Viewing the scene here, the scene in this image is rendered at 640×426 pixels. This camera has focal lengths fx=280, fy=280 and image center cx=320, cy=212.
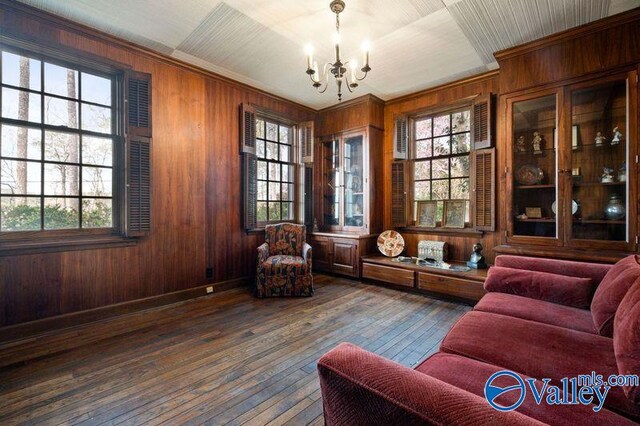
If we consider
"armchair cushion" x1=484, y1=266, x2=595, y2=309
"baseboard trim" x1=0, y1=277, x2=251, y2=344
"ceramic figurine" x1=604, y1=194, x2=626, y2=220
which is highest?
"ceramic figurine" x1=604, y1=194, x2=626, y2=220

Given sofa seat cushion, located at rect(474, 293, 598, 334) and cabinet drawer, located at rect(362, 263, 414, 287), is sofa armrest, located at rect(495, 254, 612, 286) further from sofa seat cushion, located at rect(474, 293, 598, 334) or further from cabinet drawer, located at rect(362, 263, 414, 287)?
cabinet drawer, located at rect(362, 263, 414, 287)

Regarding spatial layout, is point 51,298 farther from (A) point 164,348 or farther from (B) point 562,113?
(B) point 562,113

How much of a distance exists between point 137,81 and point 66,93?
63 centimetres

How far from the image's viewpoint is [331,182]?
16.2 ft

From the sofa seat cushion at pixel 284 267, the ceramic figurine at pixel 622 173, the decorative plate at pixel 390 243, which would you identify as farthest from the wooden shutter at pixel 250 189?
the ceramic figurine at pixel 622 173

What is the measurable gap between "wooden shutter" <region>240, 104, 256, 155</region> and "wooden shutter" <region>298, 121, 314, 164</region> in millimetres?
976

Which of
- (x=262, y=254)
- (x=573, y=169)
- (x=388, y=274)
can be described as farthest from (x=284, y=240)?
(x=573, y=169)

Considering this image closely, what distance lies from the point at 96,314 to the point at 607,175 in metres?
5.14

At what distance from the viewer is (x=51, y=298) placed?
8.43ft

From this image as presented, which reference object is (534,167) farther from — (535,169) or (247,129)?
(247,129)

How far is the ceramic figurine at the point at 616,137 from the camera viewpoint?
260 cm

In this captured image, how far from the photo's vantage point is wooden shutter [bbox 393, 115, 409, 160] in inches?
169

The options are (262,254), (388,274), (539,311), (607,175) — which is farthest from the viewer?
(388,274)

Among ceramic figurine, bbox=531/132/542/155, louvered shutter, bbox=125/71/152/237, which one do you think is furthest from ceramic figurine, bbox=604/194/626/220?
louvered shutter, bbox=125/71/152/237
